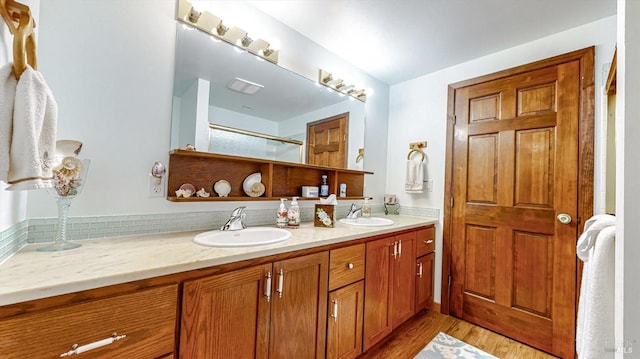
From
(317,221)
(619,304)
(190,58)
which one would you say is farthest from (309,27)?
(619,304)

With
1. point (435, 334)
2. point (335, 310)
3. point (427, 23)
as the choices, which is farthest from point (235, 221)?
point (427, 23)

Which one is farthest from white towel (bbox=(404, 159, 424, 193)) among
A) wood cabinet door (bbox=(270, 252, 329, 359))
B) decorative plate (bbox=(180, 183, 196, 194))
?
decorative plate (bbox=(180, 183, 196, 194))

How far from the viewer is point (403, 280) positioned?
1846mm

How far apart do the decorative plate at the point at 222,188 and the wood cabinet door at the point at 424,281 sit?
1.56 metres

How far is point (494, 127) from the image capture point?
6.57 feet

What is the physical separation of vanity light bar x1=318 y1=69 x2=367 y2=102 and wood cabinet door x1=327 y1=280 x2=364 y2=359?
155 centimetres

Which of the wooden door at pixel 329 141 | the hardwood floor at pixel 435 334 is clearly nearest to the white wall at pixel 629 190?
the hardwood floor at pixel 435 334

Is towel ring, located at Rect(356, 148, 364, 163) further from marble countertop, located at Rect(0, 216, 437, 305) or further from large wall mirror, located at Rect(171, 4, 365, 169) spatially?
marble countertop, located at Rect(0, 216, 437, 305)

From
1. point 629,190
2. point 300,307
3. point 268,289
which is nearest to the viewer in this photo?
point 629,190

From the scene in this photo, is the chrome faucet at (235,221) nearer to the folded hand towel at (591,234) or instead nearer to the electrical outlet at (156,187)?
the electrical outlet at (156,187)

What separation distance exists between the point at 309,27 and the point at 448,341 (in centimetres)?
250

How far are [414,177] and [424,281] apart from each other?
91cm

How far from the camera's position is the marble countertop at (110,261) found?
0.65m

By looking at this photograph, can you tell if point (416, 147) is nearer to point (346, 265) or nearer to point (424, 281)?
point (424, 281)
